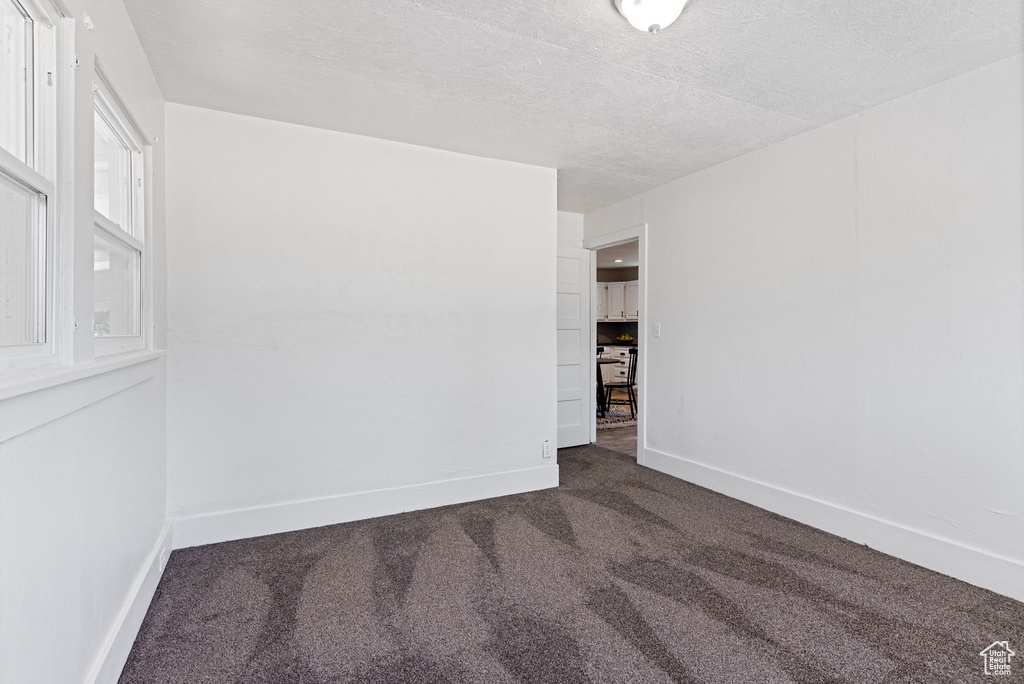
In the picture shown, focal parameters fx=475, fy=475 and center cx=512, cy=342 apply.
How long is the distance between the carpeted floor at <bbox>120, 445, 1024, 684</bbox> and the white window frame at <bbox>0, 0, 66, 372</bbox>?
1.24 meters

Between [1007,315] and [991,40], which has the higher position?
[991,40]

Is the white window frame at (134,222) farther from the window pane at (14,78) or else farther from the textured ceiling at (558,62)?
the window pane at (14,78)

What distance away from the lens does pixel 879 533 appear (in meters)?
2.63

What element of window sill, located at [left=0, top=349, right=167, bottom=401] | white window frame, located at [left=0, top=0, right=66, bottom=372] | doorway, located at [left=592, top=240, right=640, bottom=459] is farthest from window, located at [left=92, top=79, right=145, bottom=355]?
doorway, located at [left=592, top=240, right=640, bottom=459]

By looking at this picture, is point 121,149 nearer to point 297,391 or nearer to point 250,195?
point 250,195

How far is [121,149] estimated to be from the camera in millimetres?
2098

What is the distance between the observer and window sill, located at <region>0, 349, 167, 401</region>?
964mm

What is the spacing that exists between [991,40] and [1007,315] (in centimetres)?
119

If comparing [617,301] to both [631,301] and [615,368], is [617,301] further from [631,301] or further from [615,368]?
[615,368]

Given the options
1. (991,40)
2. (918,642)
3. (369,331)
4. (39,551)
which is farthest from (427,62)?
(918,642)

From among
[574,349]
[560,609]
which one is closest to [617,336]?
[574,349]

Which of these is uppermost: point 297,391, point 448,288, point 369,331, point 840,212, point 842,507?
point 840,212

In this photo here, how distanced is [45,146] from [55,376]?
0.68 meters

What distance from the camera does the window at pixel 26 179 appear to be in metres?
1.15
